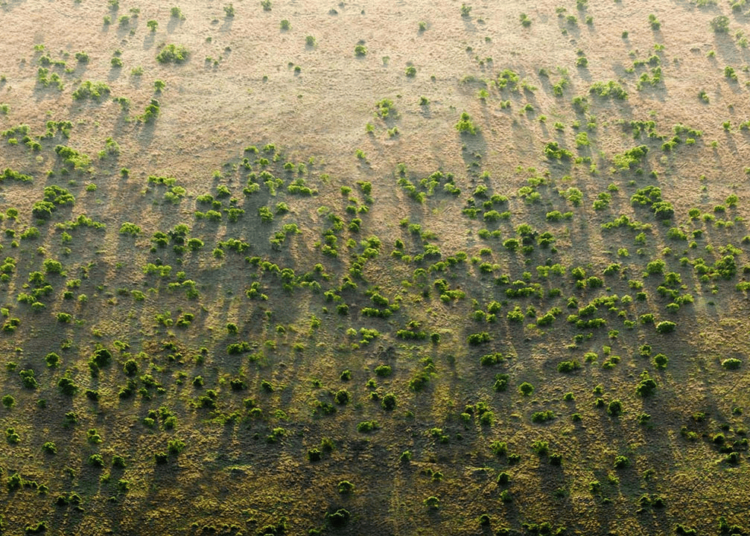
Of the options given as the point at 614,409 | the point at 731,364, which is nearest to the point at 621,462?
the point at 614,409

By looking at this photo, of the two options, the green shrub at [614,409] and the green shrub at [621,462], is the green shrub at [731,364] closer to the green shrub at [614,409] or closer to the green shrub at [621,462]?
the green shrub at [614,409]

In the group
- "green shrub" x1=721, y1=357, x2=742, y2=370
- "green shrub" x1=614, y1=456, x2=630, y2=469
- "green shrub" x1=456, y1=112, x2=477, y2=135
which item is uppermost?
"green shrub" x1=456, y1=112, x2=477, y2=135

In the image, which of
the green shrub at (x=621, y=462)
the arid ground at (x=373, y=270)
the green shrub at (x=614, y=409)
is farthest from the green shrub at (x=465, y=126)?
the green shrub at (x=621, y=462)

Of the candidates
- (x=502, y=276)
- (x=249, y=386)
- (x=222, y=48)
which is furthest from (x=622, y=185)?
(x=222, y=48)

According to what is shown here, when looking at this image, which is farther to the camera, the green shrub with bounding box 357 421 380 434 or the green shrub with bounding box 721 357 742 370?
the green shrub with bounding box 721 357 742 370

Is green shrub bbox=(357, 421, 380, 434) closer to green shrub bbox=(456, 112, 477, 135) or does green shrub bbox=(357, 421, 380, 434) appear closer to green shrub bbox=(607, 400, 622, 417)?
green shrub bbox=(607, 400, 622, 417)

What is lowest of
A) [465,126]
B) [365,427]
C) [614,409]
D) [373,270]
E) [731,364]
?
[365,427]

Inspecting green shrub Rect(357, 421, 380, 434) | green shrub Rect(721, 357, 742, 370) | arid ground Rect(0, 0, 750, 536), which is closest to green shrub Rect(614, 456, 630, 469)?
arid ground Rect(0, 0, 750, 536)

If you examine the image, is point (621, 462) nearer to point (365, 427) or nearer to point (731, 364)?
point (731, 364)

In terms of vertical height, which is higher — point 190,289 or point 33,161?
point 33,161

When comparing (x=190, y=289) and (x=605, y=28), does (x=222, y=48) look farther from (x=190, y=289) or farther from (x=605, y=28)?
(x=605, y=28)

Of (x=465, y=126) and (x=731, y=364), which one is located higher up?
(x=465, y=126)
